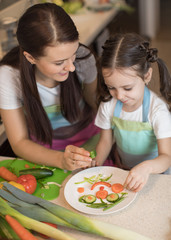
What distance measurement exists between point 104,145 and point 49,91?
0.39 m

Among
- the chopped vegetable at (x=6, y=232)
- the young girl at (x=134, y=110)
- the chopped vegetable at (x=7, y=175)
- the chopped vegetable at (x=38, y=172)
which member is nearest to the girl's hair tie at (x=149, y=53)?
the young girl at (x=134, y=110)

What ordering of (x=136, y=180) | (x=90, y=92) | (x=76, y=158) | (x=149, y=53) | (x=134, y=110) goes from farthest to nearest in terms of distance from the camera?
1. (x=90, y=92)
2. (x=134, y=110)
3. (x=149, y=53)
4. (x=76, y=158)
5. (x=136, y=180)

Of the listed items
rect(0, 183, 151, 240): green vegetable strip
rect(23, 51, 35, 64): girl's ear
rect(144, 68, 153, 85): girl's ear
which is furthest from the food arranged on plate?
rect(23, 51, 35, 64): girl's ear

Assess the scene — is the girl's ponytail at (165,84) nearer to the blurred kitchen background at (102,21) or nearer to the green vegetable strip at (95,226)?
the blurred kitchen background at (102,21)

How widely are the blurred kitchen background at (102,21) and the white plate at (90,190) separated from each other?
0.47 m

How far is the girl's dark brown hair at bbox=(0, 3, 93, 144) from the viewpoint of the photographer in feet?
4.40

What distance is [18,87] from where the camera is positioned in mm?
1649

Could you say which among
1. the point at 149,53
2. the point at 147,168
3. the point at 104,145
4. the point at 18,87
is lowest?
the point at 104,145

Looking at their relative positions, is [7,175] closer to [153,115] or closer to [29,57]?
[29,57]

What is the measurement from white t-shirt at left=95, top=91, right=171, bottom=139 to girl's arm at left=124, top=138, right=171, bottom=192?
5cm

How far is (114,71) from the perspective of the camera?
4.51 ft

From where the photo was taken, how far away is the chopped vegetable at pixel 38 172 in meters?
1.36

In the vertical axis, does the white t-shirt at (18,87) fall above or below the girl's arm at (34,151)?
above

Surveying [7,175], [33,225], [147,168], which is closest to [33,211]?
[33,225]
